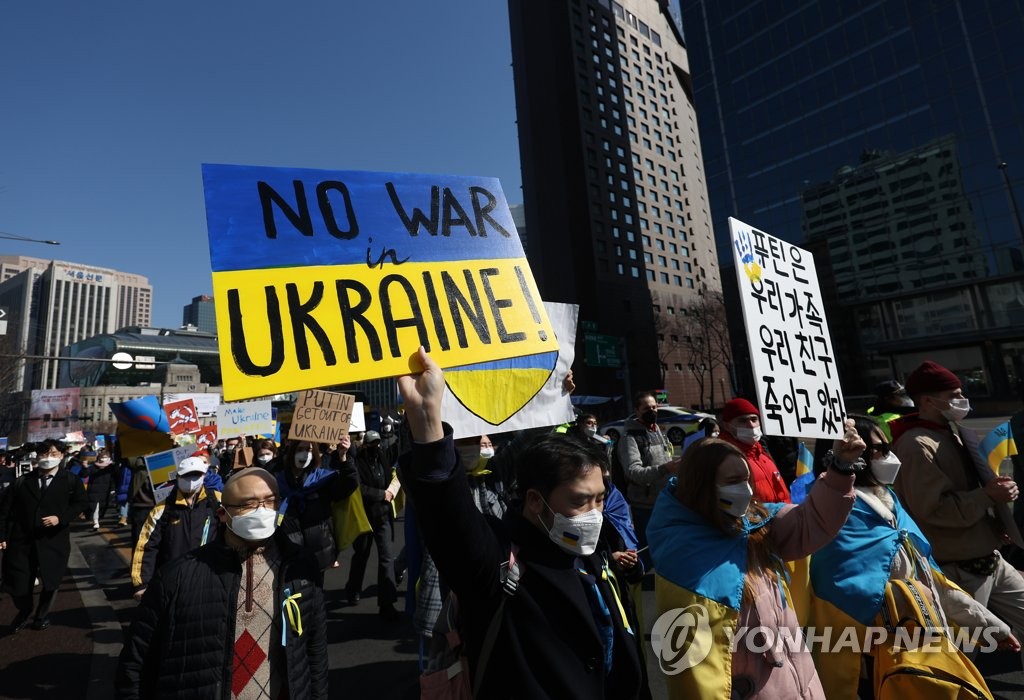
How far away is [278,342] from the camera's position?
5.26 ft

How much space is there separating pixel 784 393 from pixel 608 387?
164ft

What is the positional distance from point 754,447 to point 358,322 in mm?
2889

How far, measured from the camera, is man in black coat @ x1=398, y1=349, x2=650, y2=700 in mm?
1368

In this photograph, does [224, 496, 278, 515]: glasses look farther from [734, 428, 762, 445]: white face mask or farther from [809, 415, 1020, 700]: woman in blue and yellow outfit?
[734, 428, 762, 445]: white face mask

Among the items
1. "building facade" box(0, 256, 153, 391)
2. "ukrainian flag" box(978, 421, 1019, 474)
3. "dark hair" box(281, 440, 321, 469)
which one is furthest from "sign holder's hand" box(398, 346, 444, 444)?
"building facade" box(0, 256, 153, 391)

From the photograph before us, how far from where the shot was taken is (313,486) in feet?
15.1

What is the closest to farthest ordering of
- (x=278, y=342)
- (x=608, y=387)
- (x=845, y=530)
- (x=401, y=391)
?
(x=401, y=391) → (x=278, y=342) → (x=845, y=530) → (x=608, y=387)

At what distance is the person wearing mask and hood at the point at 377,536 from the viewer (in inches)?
210

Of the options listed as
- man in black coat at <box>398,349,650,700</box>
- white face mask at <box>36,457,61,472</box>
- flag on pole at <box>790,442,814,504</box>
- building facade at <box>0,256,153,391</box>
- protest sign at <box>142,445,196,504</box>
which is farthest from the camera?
building facade at <box>0,256,153,391</box>

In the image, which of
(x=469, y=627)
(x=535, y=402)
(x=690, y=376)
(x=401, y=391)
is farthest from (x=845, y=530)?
(x=690, y=376)

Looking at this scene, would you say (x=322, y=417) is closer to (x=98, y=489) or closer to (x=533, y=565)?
(x=533, y=565)

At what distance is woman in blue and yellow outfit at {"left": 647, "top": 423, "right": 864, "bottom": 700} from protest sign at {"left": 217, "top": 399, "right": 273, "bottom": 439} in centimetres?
1163

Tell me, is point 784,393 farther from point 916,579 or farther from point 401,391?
point 401,391

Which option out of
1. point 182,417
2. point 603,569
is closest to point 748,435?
point 603,569
